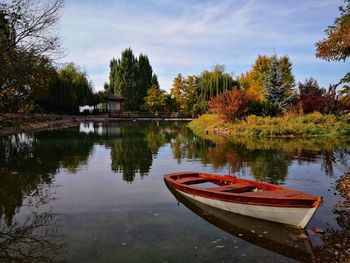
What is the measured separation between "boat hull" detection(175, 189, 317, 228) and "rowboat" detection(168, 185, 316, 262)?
126 mm

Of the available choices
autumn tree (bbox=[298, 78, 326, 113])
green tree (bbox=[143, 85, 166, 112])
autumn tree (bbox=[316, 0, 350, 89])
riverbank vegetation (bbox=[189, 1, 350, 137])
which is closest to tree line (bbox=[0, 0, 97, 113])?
autumn tree (bbox=[316, 0, 350, 89])

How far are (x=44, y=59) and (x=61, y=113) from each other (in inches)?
1887

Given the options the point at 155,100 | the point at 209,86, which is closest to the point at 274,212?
the point at 209,86

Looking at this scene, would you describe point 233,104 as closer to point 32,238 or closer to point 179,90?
point 32,238

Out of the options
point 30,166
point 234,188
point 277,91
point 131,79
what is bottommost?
point 30,166

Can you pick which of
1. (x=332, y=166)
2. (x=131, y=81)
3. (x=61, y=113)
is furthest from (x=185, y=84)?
(x=332, y=166)

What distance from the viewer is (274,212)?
699 centimetres

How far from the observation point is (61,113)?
55.9m

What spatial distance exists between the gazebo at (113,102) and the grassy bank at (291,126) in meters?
38.5

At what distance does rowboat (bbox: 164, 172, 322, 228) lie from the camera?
6584mm

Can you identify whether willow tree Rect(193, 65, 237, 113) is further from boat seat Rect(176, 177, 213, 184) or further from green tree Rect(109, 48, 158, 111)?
boat seat Rect(176, 177, 213, 184)

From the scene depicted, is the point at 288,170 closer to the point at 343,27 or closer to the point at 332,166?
the point at 332,166

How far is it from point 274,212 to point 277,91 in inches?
1140

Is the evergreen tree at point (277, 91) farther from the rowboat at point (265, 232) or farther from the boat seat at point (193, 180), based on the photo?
the rowboat at point (265, 232)
